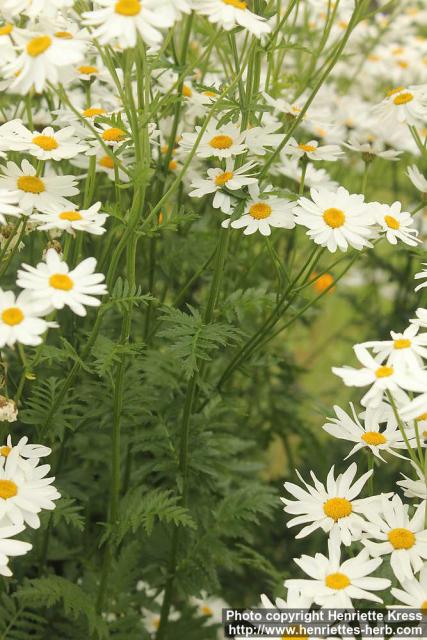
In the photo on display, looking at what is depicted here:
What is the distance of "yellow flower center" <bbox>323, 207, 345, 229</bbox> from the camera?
156 cm

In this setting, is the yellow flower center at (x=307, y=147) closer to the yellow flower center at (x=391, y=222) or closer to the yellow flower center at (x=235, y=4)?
the yellow flower center at (x=391, y=222)

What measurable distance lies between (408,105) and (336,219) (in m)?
0.51

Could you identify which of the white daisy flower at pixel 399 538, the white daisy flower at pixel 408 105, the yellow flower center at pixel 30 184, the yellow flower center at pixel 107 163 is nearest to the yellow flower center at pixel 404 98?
the white daisy flower at pixel 408 105

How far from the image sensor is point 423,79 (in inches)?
127

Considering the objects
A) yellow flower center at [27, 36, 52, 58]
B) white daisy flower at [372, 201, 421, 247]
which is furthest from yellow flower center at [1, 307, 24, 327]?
white daisy flower at [372, 201, 421, 247]

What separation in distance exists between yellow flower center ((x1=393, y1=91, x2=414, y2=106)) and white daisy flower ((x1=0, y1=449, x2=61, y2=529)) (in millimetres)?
1183

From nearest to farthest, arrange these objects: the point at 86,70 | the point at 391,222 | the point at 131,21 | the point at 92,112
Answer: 1. the point at 131,21
2. the point at 391,222
3. the point at 92,112
4. the point at 86,70

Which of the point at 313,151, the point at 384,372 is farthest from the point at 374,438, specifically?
the point at 313,151

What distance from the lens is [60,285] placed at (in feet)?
4.04

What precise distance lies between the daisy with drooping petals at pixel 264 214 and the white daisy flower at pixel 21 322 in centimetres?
48

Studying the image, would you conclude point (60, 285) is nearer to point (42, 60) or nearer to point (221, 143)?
point (42, 60)

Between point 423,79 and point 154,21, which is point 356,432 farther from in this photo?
point 423,79

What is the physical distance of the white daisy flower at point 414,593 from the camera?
1158mm

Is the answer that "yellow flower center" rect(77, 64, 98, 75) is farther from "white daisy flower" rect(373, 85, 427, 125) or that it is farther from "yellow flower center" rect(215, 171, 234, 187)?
"white daisy flower" rect(373, 85, 427, 125)
